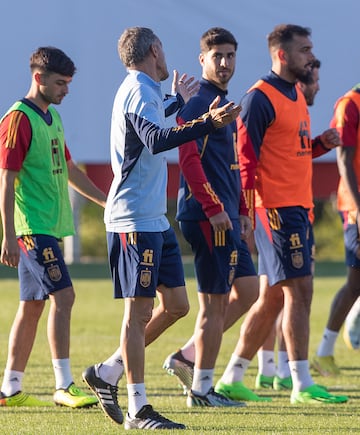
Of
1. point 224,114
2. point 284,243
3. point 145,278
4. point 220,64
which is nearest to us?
point 224,114

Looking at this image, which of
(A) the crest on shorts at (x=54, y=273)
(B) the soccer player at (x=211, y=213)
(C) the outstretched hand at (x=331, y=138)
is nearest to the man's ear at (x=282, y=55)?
(B) the soccer player at (x=211, y=213)

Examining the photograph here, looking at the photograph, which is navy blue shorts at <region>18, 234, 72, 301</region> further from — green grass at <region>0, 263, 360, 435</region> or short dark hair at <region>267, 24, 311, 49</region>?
short dark hair at <region>267, 24, 311, 49</region>

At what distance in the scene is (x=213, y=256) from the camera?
7.01 meters

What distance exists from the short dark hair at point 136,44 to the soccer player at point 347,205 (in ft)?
8.34

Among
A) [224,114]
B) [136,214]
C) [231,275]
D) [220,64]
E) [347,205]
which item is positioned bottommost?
[231,275]

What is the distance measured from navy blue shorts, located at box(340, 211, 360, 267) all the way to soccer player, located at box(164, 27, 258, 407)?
153cm

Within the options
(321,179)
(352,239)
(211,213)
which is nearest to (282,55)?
(211,213)

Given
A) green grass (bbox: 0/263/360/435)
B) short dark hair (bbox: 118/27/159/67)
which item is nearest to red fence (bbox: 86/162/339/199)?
Answer: green grass (bbox: 0/263/360/435)

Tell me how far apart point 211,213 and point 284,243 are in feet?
2.30

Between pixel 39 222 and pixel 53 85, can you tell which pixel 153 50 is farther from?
pixel 39 222

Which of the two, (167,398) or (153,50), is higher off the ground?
(153,50)

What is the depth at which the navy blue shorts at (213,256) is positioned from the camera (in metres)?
6.98

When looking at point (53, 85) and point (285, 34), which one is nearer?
point (53, 85)

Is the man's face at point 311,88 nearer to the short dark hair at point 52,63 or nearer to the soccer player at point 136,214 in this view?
the short dark hair at point 52,63
